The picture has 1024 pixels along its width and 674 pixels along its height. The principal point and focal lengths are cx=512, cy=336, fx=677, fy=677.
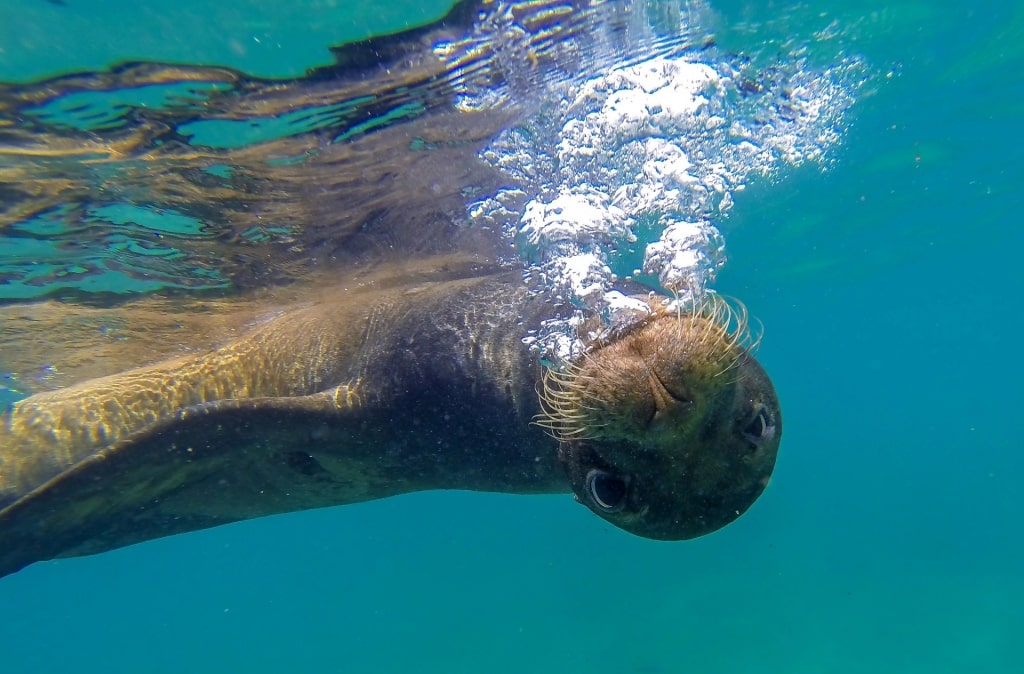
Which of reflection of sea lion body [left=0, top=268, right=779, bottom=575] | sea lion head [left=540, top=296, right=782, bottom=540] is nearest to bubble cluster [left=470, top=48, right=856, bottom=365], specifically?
reflection of sea lion body [left=0, top=268, right=779, bottom=575]

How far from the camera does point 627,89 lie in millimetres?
7605

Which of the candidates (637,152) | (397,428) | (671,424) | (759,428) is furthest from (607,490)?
(637,152)

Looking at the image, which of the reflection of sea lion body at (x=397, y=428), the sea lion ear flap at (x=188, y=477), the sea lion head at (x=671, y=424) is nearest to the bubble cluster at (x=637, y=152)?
the reflection of sea lion body at (x=397, y=428)

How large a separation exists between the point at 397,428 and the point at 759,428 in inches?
104

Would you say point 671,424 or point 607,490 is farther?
point 607,490

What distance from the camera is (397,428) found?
194 inches

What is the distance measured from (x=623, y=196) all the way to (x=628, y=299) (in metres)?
Result: 5.98

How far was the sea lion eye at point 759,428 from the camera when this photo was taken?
3.21 metres

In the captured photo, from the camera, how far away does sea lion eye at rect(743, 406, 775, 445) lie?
127 inches

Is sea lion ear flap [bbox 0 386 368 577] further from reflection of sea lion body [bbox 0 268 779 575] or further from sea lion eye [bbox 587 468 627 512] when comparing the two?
sea lion eye [bbox 587 468 627 512]

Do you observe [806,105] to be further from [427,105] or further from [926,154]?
[926,154]

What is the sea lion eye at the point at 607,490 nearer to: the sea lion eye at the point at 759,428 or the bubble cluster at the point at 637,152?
the sea lion eye at the point at 759,428

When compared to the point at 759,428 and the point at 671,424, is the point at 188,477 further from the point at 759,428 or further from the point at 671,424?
the point at 759,428

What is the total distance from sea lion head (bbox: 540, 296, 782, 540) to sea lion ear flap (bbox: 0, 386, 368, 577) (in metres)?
2.18
